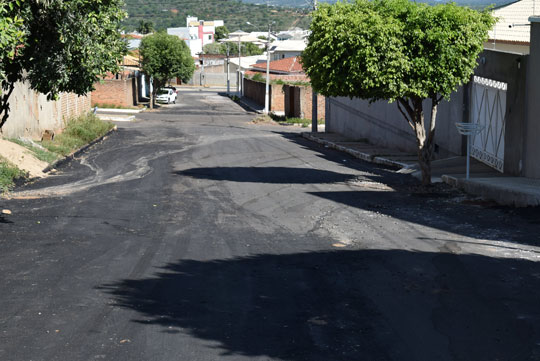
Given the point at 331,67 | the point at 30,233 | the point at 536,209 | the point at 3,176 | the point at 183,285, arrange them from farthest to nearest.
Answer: the point at 3,176 < the point at 331,67 < the point at 536,209 < the point at 30,233 < the point at 183,285

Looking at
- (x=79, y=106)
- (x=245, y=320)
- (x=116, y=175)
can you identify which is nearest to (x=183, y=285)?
(x=245, y=320)

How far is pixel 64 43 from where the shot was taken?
42.4 feet

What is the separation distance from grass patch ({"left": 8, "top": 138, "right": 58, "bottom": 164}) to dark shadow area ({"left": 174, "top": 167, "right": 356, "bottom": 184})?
187 inches

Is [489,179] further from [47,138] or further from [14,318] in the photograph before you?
[47,138]

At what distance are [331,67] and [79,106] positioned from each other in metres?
22.8

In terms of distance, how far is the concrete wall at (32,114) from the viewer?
25.6 metres

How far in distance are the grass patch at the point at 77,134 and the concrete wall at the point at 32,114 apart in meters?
0.65

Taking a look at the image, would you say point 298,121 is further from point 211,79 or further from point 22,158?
point 211,79

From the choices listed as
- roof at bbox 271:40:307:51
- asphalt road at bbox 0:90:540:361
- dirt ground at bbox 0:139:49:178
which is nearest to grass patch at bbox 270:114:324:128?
dirt ground at bbox 0:139:49:178

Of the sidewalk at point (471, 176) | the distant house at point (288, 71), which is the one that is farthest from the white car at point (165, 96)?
the sidewalk at point (471, 176)

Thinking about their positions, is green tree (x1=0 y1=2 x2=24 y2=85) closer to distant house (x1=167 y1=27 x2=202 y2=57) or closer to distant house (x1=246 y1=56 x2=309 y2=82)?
distant house (x1=246 y1=56 x2=309 y2=82)

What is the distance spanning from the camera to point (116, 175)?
21.7 meters

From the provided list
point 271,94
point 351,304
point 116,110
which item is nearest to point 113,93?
point 116,110

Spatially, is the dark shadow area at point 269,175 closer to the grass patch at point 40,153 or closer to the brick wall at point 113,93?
the grass patch at point 40,153
